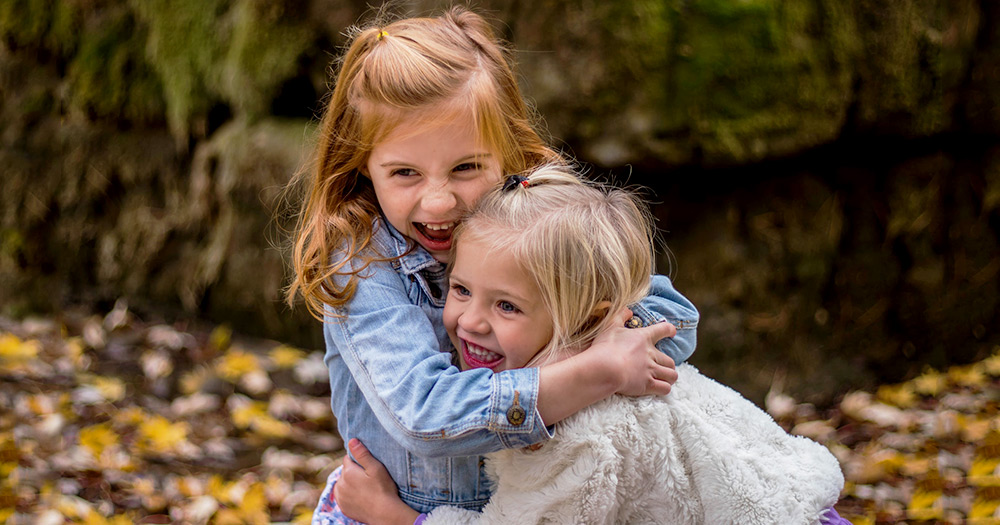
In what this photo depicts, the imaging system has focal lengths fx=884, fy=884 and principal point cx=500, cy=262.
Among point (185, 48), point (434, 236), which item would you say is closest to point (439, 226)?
point (434, 236)

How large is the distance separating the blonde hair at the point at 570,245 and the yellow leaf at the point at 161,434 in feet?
8.00

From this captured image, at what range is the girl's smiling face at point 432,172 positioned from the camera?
1.68 meters

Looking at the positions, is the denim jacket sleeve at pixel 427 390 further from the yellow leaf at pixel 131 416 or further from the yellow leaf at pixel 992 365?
the yellow leaf at pixel 992 365

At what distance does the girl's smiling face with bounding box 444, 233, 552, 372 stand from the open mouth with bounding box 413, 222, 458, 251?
0.11 metres

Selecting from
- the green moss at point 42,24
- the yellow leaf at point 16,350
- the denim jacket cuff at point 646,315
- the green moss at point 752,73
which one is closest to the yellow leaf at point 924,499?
the green moss at point 752,73

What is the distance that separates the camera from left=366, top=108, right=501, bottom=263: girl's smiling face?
5.53 feet

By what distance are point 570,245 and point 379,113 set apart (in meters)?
0.46

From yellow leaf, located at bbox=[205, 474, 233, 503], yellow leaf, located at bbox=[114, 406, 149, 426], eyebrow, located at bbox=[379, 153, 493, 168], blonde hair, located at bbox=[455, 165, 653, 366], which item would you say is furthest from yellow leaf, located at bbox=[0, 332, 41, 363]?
blonde hair, located at bbox=[455, 165, 653, 366]

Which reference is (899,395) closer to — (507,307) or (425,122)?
(507,307)

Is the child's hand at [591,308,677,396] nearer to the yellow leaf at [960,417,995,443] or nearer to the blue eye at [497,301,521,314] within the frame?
the blue eye at [497,301,521,314]

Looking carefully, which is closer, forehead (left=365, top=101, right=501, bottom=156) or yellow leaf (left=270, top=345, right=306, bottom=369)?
forehead (left=365, top=101, right=501, bottom=156)

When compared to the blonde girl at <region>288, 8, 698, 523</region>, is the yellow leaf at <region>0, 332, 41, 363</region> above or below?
below

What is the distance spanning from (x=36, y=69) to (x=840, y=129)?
13.9 feet

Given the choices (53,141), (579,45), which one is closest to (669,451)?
(579,45)
